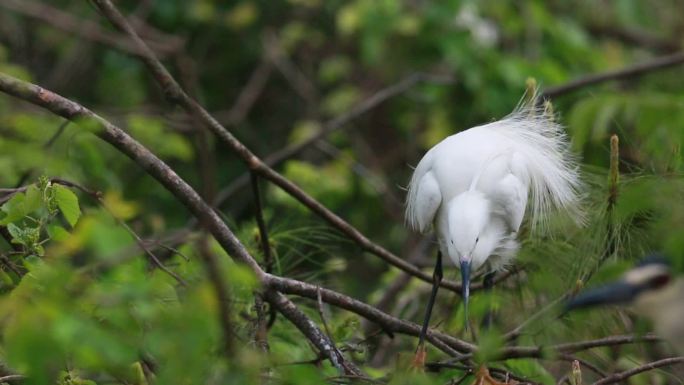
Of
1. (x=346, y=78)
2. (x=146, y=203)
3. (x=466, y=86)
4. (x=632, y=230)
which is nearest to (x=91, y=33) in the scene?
(x=632, y=230)

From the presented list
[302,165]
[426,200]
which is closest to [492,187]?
[426,200]

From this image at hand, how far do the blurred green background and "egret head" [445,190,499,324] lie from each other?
0.15 meters

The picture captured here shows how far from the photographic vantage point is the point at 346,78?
599cm

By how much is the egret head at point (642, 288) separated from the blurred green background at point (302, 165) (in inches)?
3.5

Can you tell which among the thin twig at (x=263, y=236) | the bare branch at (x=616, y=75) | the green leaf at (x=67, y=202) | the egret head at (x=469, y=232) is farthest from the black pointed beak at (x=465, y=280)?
the bare branch at (x=616, y=75)

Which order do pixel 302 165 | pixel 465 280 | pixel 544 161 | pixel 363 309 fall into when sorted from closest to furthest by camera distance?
pixel 363 309 → pixel 465 280 → pixel 544 161 → pixel 302 165

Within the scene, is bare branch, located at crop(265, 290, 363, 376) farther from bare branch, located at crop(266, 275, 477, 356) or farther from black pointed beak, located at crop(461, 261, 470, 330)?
black pointed beak, located at crop(461, 261, 470, 330)

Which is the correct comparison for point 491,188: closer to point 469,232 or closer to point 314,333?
point 469,232

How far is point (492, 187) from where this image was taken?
2.66 m

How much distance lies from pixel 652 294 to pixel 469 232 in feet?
2.68

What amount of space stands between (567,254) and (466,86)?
2.58 metres

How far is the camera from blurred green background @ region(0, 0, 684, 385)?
142 centimetres

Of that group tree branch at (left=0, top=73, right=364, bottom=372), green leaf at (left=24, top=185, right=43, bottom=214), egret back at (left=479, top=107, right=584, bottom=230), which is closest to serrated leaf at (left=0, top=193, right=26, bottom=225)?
green leaf at (left=24, top=185, right=43, bottom=214)

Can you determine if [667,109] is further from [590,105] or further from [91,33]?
[91,33]
